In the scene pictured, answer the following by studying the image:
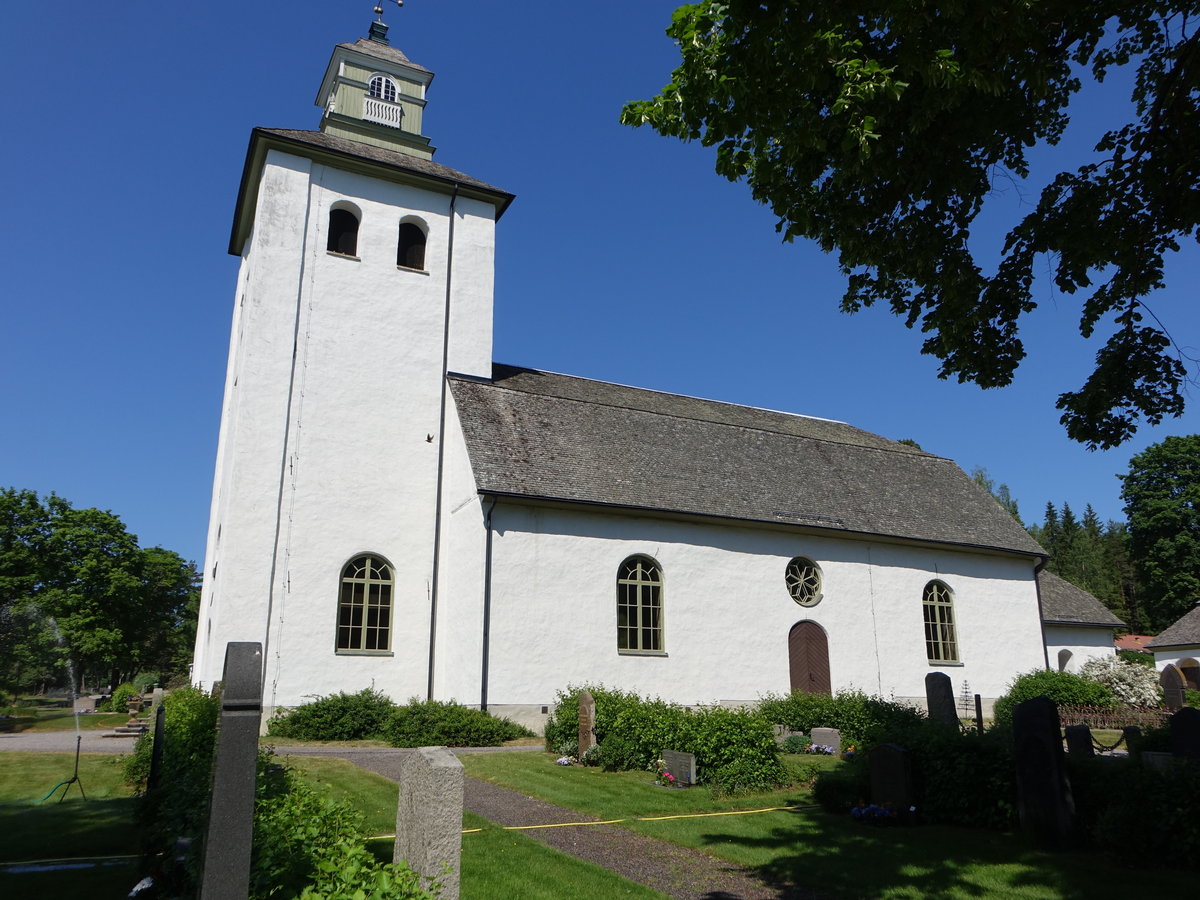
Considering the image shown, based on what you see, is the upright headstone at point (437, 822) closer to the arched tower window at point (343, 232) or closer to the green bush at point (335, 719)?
the green bush at point (335, 719)

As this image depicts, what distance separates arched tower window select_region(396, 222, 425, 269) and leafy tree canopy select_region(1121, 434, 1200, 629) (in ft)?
169

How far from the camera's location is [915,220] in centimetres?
827

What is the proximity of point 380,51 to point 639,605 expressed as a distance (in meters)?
18.8

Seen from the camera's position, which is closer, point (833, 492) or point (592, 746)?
point (592, 746)

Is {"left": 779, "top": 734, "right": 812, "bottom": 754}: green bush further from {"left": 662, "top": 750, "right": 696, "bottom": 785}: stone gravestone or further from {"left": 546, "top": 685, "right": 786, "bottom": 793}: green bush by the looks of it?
{"left": 662, "top": 750, "right": 696, "bottom": 785}: stone gravestone

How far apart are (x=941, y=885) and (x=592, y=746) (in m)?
7.76

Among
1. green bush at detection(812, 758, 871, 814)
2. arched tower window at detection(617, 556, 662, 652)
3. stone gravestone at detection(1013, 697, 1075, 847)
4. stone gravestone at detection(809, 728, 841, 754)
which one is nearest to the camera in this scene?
stone gravestone at detection(1013, 697, 1075, 847)

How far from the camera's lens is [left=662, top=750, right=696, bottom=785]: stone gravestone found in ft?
38.5

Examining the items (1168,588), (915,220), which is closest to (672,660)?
(915,220)

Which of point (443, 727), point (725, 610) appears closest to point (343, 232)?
point (443, 727)

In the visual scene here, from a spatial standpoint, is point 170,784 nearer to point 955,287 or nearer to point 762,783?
point 762,783

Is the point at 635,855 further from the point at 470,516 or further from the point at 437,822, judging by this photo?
the point at 470,516

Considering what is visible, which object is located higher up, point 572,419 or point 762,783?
point 572,419

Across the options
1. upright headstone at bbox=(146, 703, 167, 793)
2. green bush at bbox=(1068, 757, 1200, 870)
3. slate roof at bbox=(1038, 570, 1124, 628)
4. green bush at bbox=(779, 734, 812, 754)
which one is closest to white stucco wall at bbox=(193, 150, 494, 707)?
upright headstone at bbox=(146, 703, 167, 793)
